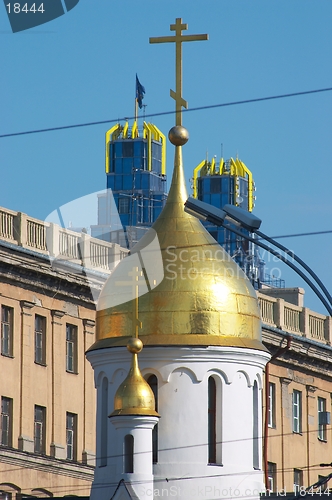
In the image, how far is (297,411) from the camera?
77000mm

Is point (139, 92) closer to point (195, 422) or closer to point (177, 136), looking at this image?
point (177, 136)

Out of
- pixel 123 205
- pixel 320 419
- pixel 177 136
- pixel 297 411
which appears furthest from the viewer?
pixel 123 205

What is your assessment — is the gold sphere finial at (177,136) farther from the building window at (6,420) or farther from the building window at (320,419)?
the building window at (320,419)

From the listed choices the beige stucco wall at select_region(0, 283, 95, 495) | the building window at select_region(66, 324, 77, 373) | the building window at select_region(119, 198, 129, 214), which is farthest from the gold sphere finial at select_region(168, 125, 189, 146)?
the building window at select_region(119, 198, 129, 214)

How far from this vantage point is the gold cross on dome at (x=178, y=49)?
4162cm

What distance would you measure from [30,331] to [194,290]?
2162cm

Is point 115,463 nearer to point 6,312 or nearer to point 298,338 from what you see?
point 6,312

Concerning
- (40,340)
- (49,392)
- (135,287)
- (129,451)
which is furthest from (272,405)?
(129,451)

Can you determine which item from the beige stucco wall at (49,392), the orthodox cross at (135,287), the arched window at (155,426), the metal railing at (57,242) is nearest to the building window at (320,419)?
the metal railing at (57,242)

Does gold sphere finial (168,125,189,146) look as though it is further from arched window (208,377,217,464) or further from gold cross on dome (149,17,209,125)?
arched window (208,377,217,464)

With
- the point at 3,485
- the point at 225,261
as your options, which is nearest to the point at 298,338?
the point at 3,485

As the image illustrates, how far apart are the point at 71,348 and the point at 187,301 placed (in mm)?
24010

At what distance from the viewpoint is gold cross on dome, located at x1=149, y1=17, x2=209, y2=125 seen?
41.6 m

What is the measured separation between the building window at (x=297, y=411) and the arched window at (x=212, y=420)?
36896mm
